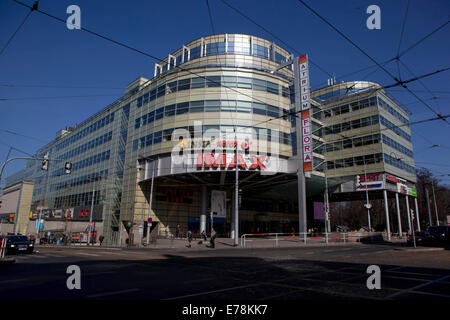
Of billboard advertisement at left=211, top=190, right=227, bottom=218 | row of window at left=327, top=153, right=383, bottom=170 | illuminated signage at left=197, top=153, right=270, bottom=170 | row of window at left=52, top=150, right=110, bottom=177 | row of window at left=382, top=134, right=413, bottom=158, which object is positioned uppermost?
row of window at left=382, top=134, right=413, bottom=158

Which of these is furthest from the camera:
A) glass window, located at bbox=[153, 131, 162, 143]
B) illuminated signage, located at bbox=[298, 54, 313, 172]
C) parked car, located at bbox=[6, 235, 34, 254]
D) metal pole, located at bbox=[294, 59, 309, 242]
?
glass window, located at bbox=[153, 131, 162, 143]

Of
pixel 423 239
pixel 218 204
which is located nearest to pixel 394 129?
pixel 423 239

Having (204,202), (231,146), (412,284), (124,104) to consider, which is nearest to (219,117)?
(231,146)

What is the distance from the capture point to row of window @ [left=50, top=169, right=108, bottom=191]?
4742 cm

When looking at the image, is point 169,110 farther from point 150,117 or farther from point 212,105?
point 212,105

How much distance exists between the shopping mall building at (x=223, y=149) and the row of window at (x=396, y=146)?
0.65 ft

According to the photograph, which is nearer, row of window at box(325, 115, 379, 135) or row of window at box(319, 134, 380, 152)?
row of window at box(319, 134, 380, 152)

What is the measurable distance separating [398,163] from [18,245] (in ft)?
164

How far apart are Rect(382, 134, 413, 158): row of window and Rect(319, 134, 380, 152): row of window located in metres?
1.41

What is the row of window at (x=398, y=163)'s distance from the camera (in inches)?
1683

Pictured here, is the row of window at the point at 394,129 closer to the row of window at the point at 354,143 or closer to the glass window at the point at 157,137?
the row of window at the point at 354,143

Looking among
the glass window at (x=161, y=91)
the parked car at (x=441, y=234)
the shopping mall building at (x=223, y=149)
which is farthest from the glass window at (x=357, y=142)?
the glass window at (x=161, y=91)

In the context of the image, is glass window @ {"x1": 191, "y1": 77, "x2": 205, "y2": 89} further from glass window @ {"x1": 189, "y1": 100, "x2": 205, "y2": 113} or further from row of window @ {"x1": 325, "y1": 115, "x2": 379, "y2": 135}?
row of window @ {"x1": 325, "y1": 115, "x2": 379, "y2": 135}

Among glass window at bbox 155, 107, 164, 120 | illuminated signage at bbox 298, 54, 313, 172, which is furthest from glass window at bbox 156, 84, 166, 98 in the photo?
illuminated signage at bbox 298, 54, 313, 172
